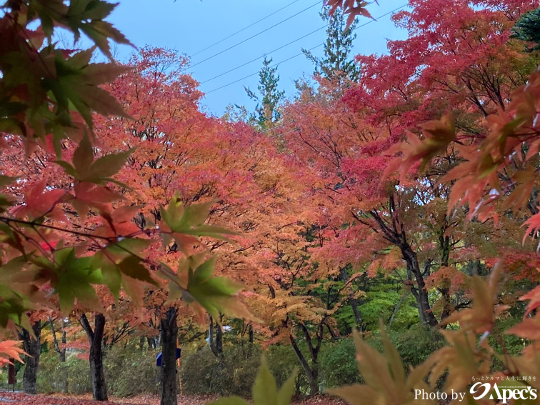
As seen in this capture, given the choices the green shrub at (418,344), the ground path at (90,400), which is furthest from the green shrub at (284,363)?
the green shrub at (418,344)

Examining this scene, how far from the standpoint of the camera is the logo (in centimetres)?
29

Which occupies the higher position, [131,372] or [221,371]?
[131,372]

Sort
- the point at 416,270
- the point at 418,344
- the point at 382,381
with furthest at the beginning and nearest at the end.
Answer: the point at 418,344
the point at 416,270
the point at 382,381

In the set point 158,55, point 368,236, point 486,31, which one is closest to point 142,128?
point 158,55

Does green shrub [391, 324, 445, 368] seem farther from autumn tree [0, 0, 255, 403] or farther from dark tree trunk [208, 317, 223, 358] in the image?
autumn tree [0, 0, 255, 403]

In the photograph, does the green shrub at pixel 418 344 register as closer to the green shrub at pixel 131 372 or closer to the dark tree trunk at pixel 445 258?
the dark tree trunk at pixel 445 258

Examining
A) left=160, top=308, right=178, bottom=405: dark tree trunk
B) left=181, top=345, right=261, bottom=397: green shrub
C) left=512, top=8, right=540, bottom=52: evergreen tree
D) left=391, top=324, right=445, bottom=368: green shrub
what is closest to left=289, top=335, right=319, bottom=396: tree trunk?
left=181, top=345, right=261, bottom=397: green shrub

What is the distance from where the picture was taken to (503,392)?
311mm

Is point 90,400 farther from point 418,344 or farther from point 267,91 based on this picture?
point 267,91

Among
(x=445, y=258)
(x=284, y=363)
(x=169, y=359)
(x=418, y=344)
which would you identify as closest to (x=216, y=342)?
(x=284, y=363)

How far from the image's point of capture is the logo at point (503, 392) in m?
0.29

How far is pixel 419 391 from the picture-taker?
292 mm

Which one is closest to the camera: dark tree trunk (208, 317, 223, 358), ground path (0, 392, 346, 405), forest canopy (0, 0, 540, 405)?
forest canopy (0, 0, 540, 405)

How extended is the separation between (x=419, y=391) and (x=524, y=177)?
0.43 meters
